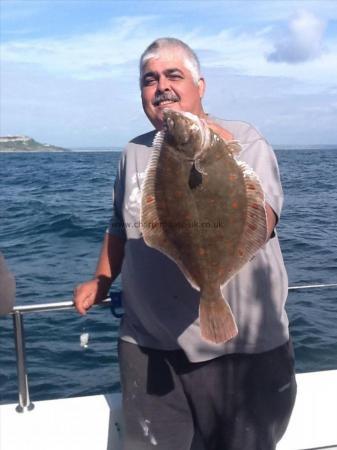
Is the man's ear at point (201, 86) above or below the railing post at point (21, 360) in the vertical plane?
above

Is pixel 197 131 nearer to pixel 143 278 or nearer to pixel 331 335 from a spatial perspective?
pixel 143 278

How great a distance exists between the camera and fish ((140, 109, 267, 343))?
6.56 feet

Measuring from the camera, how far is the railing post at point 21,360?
118 inches

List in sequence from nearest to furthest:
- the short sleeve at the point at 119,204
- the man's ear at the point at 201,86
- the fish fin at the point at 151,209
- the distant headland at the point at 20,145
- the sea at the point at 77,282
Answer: the fish fin at the point at 151,209, the man's ear at the point at 201,86, the short sleeve at the point at 119,204, the sea at the point at 77,282, the distant headland at the point at 20,145

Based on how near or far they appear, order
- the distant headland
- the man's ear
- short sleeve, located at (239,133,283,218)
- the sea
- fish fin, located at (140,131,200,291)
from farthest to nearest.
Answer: the distant headland → the sea → the man's ear → short sleeve, located at (239,133,283,218) → fish fin, located at (140,131,200,291)

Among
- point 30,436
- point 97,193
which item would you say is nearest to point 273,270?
point 30,436

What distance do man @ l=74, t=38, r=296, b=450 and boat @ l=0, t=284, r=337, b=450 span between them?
0.47m

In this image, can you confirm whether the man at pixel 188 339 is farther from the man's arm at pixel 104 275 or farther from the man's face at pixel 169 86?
the man's arm at pixel 104 275

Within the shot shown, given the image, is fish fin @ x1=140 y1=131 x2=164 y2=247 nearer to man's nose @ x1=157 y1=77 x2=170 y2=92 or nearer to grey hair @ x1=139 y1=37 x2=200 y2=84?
man's nose @ x1=157 y1=77 x2=170 y2=92

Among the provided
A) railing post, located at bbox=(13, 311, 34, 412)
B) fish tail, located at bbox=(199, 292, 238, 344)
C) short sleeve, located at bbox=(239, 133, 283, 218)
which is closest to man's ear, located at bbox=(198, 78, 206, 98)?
short sleeve, located at bbox=(239, 133, 283, 218)

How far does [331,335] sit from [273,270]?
4482mm

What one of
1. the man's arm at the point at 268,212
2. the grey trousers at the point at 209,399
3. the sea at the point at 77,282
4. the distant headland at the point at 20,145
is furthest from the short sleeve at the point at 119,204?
the distant headland at the point at 20,145

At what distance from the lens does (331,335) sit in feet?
21.6

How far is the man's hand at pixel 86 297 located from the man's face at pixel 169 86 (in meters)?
0.85
